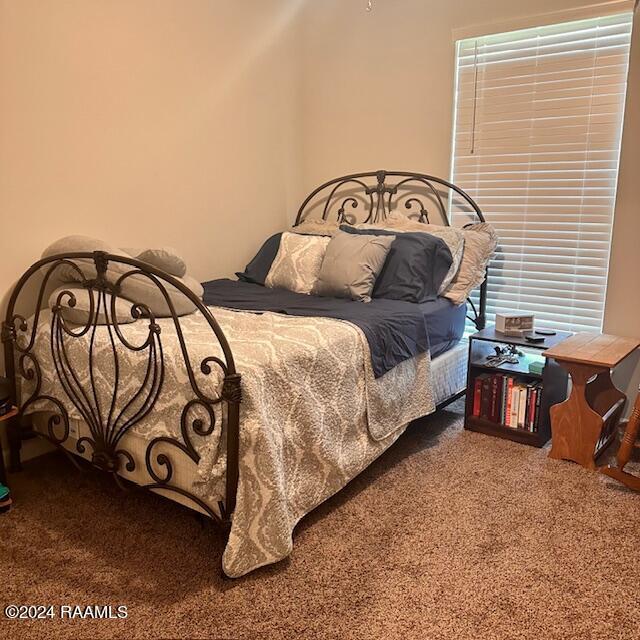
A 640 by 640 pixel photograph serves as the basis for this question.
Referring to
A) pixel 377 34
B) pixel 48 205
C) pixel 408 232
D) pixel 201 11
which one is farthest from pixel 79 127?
pixel 377 34

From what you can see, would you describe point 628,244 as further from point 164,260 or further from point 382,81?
point 164,260

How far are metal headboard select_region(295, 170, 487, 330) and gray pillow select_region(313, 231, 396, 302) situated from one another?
0.61 metres

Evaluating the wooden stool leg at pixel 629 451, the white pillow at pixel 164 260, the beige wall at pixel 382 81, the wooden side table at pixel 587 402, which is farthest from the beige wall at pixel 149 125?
the wooden stool leg at pixel 629 451

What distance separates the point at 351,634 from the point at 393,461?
105 cm

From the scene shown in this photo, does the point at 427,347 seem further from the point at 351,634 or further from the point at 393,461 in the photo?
the point at 351,634

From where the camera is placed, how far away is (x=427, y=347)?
2615 millimetres

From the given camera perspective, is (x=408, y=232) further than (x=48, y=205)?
Yes

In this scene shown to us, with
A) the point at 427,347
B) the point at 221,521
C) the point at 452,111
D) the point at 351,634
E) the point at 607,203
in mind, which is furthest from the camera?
the point at 452,111

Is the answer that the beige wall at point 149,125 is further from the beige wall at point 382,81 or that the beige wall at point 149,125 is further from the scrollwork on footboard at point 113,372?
the scrollwork on footboard at point 113,372

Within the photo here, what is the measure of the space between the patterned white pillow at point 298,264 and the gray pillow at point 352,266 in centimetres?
8

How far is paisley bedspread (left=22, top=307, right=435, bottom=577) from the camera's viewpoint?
1699 mm

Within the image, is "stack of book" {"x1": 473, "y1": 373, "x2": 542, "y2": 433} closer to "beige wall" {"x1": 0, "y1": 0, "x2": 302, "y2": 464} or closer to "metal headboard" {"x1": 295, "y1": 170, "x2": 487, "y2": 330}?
"metal headboard" {"x1": 295, "y1": 170, "x2": 487, "y2": 330}

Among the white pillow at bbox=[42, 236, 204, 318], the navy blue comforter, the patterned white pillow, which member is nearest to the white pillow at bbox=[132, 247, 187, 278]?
the white pillow at bbox=[42, 236, 204, 318]

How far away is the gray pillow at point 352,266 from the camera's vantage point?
2771mm
